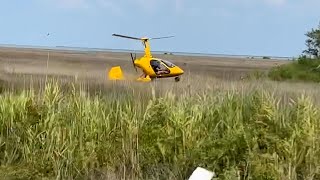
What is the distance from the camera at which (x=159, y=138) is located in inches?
301

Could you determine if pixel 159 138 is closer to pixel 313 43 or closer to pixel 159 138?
pixel 159 138

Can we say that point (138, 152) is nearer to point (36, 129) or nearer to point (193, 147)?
point (193, 147)

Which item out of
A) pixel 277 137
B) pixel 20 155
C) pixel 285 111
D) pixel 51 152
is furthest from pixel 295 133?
pixel 20 155

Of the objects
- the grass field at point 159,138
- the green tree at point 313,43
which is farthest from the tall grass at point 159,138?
the green tree at point 313,43

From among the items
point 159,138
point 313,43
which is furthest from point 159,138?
point 313,43

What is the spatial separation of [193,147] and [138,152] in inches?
28.7

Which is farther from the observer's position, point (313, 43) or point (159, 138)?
point (313, 43)

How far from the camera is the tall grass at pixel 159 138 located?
7098mm

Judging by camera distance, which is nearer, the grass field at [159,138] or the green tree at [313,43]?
the grass field at [159,138]

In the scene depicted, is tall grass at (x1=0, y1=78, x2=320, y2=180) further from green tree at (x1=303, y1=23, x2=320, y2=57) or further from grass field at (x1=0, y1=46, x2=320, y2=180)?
green tree at (x1=303, y1=23, x2=320, y2=57)

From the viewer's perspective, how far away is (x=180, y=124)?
307 inches

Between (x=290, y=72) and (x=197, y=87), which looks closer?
(x=197, y=87)

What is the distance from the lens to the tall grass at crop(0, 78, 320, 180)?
23.3 ft

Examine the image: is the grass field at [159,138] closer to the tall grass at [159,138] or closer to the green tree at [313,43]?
the tall grass at [159,138]
